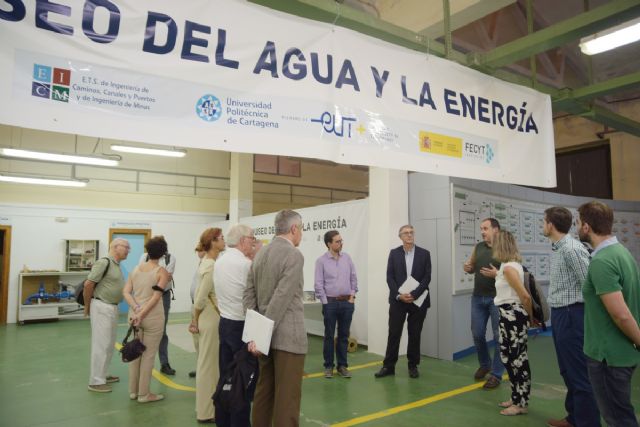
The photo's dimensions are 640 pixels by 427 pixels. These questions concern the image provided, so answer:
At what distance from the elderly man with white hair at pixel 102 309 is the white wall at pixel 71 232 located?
6.82 meters

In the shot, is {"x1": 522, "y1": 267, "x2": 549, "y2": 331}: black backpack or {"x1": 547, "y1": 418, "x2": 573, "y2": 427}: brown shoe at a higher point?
{"x1": 522, "y1": 267, "x2": 549, "y2": 331}: black backpack

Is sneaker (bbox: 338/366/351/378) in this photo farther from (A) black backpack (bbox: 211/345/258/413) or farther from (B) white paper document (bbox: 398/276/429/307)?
(A) black backpack (bbox: 211/345/258/413)

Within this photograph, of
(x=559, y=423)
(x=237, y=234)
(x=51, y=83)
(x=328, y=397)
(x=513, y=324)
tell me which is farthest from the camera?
(x=328, y=397)

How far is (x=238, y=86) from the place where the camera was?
208cm

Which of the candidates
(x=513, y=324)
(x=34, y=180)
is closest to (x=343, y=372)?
(x=513, y=324)

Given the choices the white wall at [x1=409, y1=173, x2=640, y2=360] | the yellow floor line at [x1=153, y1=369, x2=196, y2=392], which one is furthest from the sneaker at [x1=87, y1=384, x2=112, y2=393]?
the white wall at [x1=409, y1=173, x2=640, y2=360]

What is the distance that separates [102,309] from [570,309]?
4.15 meters

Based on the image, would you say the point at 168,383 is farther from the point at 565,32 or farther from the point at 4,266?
the point at 4,266

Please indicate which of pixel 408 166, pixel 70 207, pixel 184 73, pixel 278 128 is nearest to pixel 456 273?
pixel 408 166

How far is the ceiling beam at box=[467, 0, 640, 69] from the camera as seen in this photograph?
3027mm

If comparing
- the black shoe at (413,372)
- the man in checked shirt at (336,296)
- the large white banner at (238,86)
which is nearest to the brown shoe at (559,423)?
the black shoe at (413,372)

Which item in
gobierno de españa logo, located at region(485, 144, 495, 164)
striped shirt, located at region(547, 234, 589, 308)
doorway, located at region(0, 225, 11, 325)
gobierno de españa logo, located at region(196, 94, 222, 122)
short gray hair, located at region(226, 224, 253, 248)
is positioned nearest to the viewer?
gobierno de españa logo, located at region(196, 94, 222, 122)

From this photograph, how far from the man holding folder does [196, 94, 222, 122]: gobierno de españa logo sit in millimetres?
3317

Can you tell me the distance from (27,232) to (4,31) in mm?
9858
